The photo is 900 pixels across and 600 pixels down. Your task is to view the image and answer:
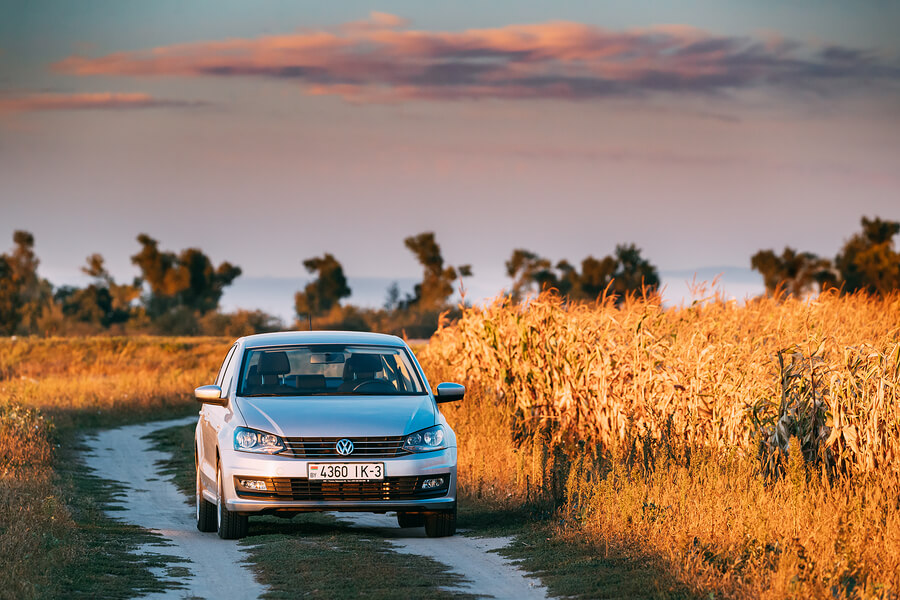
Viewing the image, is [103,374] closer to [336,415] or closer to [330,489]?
[336,415]

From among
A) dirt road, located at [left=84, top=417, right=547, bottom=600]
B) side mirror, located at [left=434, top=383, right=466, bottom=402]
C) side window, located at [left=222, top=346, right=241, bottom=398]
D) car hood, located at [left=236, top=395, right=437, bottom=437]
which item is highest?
side window, located at [left=222, top=346, right=241, bottom=398]

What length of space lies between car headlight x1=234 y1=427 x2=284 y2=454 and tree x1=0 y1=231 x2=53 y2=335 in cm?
7794

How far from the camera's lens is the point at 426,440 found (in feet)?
39.3

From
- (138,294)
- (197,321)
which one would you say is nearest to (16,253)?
(138,294)

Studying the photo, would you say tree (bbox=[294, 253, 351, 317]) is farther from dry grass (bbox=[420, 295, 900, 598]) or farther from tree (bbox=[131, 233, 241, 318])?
dry grass (bbox=[420, 295, 900, 598])

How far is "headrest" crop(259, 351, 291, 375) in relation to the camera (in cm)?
1288

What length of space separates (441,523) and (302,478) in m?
1.59

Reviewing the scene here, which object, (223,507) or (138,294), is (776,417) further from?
(138,294)

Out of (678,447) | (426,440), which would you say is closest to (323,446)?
(426,440)

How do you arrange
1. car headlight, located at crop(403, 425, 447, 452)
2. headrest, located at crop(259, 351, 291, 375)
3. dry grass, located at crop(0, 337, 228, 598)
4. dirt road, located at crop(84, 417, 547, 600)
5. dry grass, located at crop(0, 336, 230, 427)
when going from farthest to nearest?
dry grass, located at crop(0, 336, 230, 427) < headrest, located at crop(259, 351, 291, 375) < car headlight, located at crop(403, 425, 447, 452) < dry grass, located at crop(0, 337, 228, 598) < dirt road, located at crop(84, 417, 547, 600)


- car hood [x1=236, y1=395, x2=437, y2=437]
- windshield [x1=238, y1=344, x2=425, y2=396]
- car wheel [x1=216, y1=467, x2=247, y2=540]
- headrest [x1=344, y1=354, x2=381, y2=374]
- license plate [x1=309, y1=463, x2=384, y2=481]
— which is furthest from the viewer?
headrest [x1=344, y1=354, x2=381, y2=374]

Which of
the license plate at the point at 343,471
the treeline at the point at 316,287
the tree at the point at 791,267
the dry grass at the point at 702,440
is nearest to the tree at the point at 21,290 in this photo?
the treeline at the point at 316,287

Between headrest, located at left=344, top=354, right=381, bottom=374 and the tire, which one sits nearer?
headrest, located at left=344, top=354, right=381, bottom=374

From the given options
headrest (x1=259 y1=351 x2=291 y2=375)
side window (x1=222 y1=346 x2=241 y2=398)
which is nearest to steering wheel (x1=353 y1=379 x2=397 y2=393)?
headrest (x1=259 y1=351 x2=291 y2=375)
